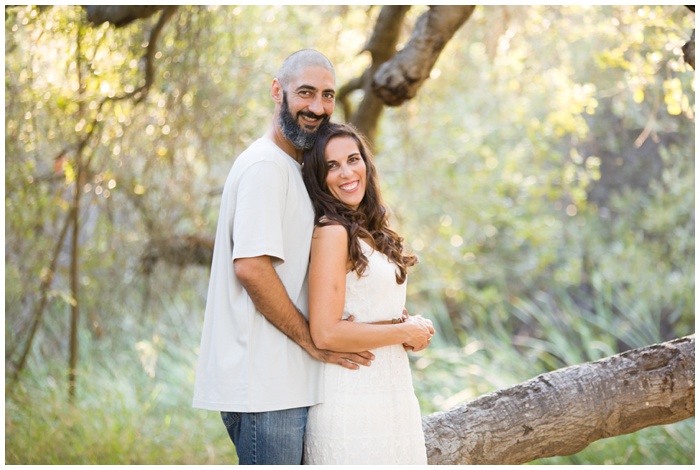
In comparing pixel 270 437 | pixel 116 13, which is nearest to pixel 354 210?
pixel 270 437

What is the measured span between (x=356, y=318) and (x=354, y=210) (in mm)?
320

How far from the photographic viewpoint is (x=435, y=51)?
349cm

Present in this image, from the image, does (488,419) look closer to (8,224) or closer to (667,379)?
(667,379)

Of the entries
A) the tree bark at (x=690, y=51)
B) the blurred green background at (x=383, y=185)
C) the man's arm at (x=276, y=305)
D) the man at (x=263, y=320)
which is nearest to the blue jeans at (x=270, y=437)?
the man at (x=263, y=320)

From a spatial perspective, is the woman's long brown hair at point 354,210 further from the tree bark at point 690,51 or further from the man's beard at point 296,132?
the tree bark at point 690,51

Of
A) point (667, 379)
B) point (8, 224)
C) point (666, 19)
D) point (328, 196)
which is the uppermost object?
point (666, 19)

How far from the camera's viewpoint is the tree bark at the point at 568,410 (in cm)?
256

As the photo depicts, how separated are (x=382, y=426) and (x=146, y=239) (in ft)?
12.7

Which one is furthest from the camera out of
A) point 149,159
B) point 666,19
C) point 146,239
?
point 146,239

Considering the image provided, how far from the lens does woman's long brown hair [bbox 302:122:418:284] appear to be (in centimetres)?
223

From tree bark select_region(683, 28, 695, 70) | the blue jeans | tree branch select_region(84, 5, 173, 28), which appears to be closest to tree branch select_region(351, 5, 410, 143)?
tree branch select_region(84, 5, 173, 28)

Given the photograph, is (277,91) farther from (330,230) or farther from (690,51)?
(690,51)

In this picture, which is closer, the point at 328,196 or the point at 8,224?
the point at 328,196

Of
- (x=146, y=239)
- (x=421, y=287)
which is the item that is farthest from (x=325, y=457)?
(x=421, y=287)
